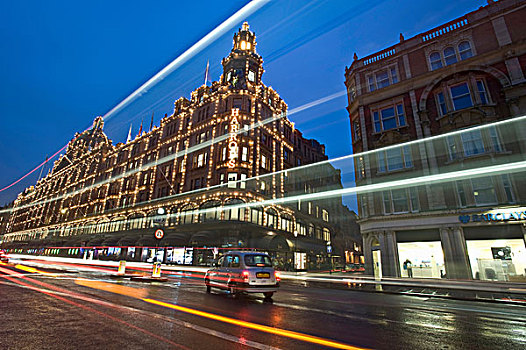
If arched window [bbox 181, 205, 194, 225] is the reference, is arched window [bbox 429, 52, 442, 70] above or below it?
above

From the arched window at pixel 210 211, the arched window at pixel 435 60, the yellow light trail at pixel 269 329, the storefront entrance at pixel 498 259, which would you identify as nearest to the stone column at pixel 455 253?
the storefront entrance at pixel 498 259

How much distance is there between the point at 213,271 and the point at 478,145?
826 inches

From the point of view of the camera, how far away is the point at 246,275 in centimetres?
933

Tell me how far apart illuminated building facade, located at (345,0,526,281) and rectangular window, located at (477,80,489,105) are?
0.06 meters

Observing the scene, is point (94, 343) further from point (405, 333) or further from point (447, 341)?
point (447, 341)

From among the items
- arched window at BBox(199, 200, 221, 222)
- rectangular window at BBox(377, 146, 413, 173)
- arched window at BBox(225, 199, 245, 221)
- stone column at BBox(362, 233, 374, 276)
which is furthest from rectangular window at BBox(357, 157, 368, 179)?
arched window at BBox(199, 200, 221, 222)

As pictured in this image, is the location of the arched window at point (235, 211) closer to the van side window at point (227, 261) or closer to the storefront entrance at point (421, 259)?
the storefront entrance at point (421, 259)

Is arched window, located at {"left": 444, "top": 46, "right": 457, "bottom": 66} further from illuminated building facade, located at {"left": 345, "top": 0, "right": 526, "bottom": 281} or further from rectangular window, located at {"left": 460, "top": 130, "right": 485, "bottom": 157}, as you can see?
rectangular window, located at {"left": 460, "top": 130, "right": 485, "bottom": 157}

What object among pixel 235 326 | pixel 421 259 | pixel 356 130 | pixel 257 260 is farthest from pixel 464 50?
pixel 235 326

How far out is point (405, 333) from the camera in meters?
5.01

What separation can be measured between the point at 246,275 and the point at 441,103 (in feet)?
72.3

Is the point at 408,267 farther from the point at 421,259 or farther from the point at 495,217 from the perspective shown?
the point at 495,217

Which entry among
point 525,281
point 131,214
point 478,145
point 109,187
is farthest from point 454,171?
point 109,187

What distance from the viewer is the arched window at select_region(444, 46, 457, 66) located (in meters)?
21.6
